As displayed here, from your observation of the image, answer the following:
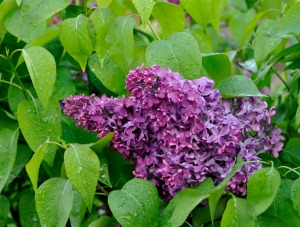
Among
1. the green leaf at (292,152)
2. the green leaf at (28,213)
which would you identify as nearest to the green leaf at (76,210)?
the green leaf at (28,213)

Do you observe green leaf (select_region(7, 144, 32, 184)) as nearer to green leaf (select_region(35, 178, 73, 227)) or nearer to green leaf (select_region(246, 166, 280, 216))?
green leaf (select_region(35, 178, 73, 227))

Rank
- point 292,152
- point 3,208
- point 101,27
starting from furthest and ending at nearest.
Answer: point 3,208
point 292,152
point 101,27

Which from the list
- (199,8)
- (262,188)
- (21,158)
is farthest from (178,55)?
(21,158)

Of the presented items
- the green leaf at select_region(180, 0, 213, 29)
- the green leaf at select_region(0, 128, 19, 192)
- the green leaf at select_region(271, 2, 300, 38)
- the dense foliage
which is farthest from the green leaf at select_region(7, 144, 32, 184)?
the green leaf at select_region(271, 2, 300, 38)

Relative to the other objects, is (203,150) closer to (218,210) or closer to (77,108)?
(218,210)

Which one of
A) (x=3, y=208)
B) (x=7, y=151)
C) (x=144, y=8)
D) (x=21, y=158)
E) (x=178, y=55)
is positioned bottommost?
(x=3, y=208)

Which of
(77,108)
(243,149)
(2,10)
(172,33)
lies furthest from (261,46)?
(2,10)

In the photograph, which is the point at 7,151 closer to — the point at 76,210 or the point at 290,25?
the point at 76,210
